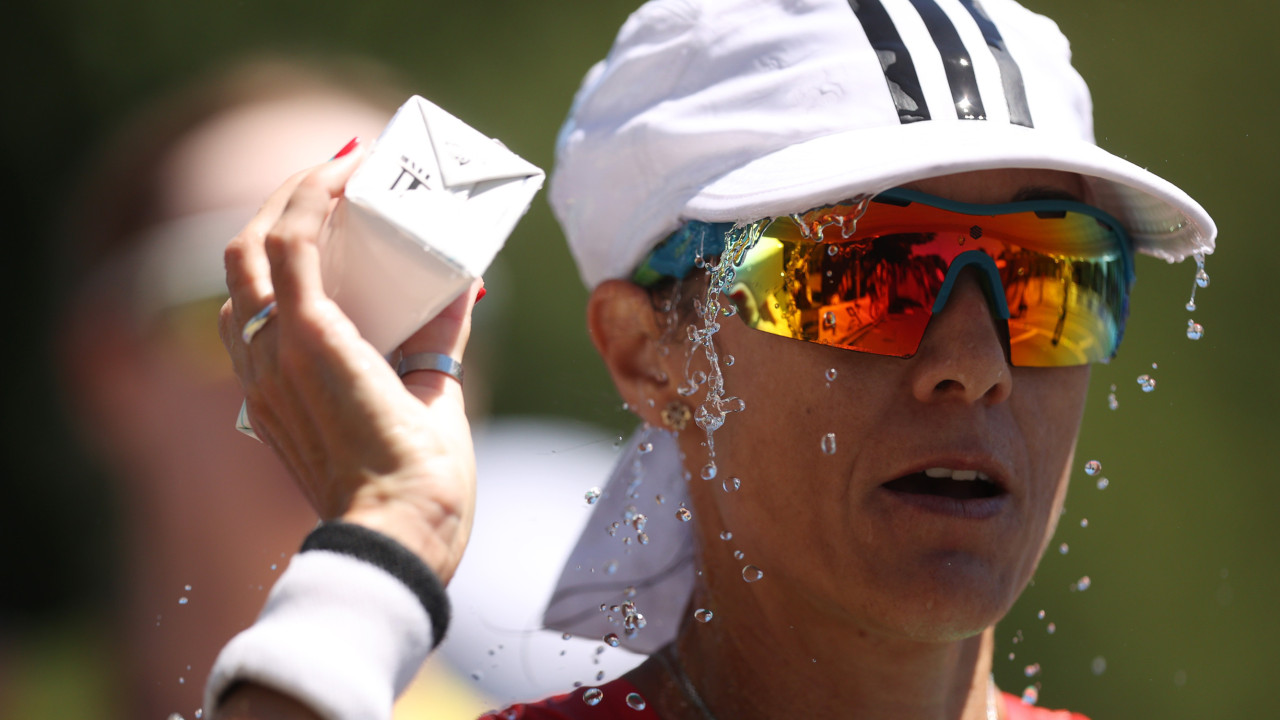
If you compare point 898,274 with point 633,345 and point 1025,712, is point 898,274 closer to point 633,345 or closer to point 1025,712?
point 633,345

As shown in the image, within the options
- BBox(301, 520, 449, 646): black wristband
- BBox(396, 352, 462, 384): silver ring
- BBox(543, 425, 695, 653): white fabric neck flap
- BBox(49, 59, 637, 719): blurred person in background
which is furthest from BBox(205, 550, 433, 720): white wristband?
BBox(49, 59, 637, 719): blurred person in background

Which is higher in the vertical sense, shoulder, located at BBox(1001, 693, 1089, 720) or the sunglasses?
the sunglasses

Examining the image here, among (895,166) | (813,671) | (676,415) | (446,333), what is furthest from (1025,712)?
(446,333)

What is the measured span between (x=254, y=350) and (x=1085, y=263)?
123 centimetres

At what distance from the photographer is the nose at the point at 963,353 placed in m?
1.63

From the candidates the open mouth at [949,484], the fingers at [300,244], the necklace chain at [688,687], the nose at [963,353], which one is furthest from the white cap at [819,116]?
Answer: the fingers at [300,244]

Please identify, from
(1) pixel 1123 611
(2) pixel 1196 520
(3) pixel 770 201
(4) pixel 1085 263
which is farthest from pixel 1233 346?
(3) pixel 770 201

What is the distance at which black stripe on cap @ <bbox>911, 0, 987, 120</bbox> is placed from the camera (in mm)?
1646

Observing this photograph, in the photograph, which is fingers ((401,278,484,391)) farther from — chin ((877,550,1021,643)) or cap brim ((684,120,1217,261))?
chin ((877,550,1021,643))

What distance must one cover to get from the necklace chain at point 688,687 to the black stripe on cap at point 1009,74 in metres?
0.99

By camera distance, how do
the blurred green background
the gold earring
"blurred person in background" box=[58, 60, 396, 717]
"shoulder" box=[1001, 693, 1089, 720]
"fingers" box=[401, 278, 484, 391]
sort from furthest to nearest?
the blurred green background, "blurred person in background" box=[58, 60, 396, 717], "shoulder" box=[1001, 693, 1089, 720], the gold earring, "fingers" box=[401, 278, 484, 391]

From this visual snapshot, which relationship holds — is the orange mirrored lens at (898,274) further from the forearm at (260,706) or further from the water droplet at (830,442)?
the forearm at (260,706)

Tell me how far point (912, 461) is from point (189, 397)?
165 centimetres

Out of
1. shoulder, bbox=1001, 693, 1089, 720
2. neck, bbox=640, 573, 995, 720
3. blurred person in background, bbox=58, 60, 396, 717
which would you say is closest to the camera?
neck, bbox=640, 573, 995, 720
